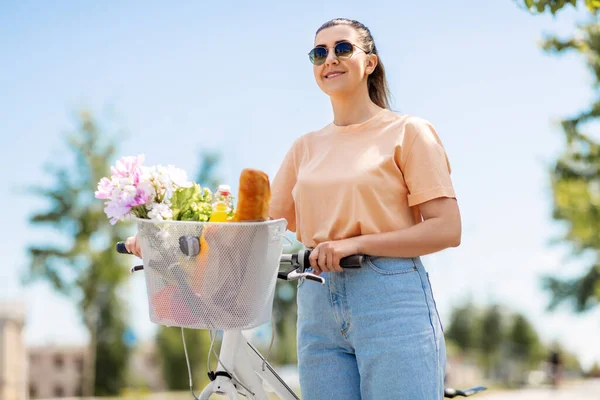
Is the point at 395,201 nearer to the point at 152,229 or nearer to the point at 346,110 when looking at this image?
the point at 346,110

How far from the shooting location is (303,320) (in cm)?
306

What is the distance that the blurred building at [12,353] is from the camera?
15188 millimetres

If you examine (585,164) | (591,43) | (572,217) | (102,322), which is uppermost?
(591,43)

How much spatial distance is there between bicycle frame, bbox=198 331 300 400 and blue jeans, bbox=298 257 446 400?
213 mm

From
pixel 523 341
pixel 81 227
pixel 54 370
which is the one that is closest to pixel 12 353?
pixel 81 227

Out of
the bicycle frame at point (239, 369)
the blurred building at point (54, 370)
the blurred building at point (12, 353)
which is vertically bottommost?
the blurred building at point (54, 370)

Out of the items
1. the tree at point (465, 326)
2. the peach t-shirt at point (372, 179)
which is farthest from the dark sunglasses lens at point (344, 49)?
the tree at point (465, 326)

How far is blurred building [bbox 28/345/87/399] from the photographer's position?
60.8m

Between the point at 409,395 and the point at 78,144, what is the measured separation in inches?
918

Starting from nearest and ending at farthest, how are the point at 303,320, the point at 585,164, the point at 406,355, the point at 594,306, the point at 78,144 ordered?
the point at 406,355 → the point at 303,320 → the point at 585,164 → the point at 78,144 → the point at 594,306

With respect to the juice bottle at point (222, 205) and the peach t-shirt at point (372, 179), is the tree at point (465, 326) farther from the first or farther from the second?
the juice bottle at point (222, 205)

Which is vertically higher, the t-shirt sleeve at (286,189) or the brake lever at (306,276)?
the t-shirt sleeve at (286,189)

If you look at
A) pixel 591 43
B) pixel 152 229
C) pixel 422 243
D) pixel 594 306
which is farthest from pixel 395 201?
pixel 594 306

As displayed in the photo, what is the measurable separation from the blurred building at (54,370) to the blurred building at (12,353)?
45832 millimetres
